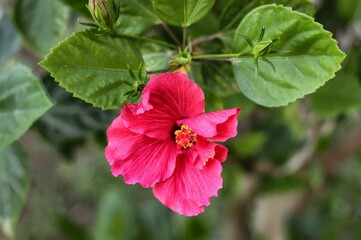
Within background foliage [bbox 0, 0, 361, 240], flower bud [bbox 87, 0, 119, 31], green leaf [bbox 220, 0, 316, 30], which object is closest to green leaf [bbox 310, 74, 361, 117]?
background foliage [bbox 0, 0, 361, 240]

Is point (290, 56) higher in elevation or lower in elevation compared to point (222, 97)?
higher

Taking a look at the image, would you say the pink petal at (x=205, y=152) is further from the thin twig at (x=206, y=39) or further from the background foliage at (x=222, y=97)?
the thin twig at (x=206, y=39)

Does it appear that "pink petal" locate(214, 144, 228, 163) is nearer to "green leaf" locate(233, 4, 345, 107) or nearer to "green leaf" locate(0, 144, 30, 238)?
"green leaf" locate(233, 4, 345, 107)

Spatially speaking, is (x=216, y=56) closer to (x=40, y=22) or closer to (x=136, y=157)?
(x=136, y=157)

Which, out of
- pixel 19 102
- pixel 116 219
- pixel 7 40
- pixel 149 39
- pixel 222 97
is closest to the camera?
pixel 149 39

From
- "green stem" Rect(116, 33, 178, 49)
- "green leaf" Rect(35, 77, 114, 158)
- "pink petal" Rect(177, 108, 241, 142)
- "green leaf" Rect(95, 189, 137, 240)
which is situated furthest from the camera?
"green leaf" Rect(95, 189, 137, 240)

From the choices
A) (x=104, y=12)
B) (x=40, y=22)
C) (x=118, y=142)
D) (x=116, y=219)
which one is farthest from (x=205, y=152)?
(x=116, y=219)

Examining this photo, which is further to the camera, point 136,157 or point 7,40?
point 7,40

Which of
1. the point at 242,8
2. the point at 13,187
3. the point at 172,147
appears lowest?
the point at 13,187
